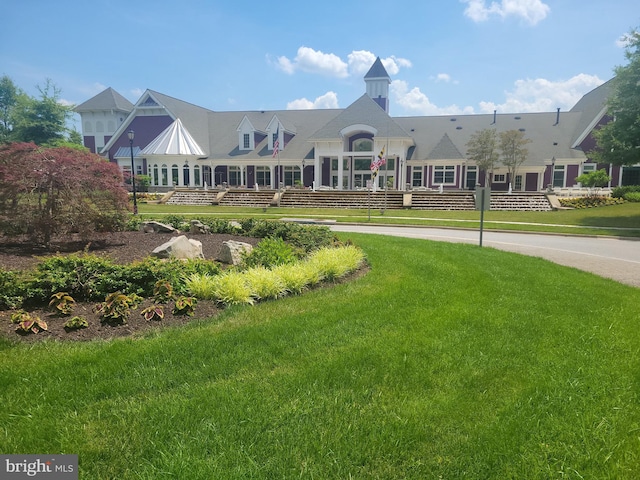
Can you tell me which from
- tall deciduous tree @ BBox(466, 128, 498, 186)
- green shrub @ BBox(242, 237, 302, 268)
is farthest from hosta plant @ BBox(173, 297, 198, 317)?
tall deciduous tree @ BBox(466, 128, 498, 186)

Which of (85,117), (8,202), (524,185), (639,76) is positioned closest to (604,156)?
(639,76)

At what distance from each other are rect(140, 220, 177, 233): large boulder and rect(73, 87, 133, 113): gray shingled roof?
43966 millimetres

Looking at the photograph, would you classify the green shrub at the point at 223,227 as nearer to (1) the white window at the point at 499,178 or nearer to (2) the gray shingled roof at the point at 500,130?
(2) the gray shingled roof at the point at 500,130

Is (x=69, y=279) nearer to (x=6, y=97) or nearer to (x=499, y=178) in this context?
(x=499, y=178)

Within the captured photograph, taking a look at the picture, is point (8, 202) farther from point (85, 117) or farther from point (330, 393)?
point (85, 117)

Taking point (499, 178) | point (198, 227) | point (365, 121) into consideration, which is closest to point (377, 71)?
point (365, 121)

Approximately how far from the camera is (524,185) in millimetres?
41344

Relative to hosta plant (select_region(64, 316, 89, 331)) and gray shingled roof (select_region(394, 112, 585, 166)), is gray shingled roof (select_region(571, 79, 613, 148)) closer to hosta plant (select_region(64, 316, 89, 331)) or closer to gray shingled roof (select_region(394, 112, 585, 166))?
gray shingled roof (select_region(394, 112, 585, 166))

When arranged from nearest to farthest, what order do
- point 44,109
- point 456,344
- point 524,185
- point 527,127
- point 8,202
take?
1. point 456,344
2. point 8,202
3. point 524,185
4. point 527,127
5. point 44,109

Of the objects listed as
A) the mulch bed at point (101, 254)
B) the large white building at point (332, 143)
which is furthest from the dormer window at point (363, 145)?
the mulch bed at point (101, 254)

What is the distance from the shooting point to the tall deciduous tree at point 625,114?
21.5m

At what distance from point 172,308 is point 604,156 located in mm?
25634

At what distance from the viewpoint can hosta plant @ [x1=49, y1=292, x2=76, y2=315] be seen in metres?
5.88

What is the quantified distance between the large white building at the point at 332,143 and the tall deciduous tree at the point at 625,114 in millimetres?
16993
